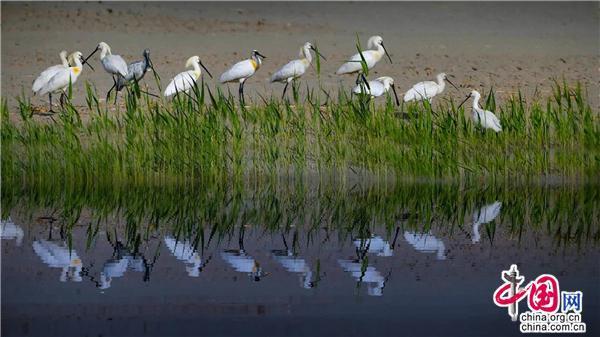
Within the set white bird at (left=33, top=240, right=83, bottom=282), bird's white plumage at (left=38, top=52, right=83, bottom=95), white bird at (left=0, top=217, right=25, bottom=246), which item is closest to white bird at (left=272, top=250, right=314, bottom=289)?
white bird at (left=33, top=240, right=83, bottom=282)

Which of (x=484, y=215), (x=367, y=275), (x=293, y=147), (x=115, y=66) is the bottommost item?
(x=367, y=275)

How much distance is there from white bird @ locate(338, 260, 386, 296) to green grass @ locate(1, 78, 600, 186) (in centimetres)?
315

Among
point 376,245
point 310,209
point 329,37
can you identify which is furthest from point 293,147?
point 329,37

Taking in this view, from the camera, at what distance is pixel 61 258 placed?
26.9 feet

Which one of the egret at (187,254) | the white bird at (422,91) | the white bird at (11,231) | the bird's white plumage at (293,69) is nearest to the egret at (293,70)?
the bird's white plumage at (293,69)

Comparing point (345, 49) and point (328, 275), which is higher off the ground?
point (345, 49)

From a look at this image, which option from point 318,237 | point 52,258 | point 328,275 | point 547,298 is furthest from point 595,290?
point 52,258

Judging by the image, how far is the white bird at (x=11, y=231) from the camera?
8.87 meters

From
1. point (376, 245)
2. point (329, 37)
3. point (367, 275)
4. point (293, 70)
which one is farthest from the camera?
point (329, 37)

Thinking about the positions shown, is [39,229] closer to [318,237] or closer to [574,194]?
[318,237]

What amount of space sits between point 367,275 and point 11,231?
267 centimetres

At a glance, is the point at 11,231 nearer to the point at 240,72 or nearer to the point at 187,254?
the point at 187,254

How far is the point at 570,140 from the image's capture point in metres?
11.4

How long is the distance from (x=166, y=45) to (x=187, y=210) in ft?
28.2
